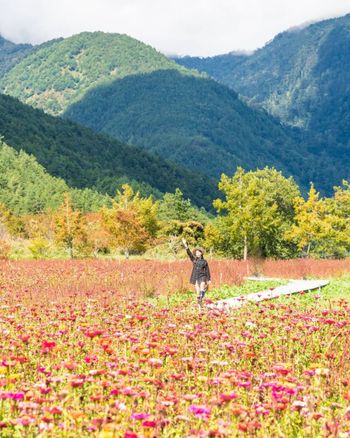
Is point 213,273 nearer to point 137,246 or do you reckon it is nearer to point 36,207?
point 137,246

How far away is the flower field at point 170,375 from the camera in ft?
12.6

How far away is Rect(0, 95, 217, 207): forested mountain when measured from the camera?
4793 inches

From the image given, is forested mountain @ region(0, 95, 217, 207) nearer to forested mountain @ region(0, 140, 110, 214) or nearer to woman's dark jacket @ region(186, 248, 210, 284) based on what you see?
forested mountain @ region(0, 140, 110, 214)

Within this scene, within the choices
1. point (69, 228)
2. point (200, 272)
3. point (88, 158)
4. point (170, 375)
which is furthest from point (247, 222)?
point (88, 158)

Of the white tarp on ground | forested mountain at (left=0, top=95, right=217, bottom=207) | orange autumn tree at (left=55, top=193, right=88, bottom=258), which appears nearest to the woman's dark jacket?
the white tarp on ground

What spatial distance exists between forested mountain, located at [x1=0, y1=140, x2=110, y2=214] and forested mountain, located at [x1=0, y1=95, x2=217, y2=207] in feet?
36.3

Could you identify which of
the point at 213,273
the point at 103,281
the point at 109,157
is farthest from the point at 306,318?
the point at 109,157

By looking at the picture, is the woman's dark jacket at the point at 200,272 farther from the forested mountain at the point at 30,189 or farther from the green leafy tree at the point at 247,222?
the forested mountain at the point at 30,189

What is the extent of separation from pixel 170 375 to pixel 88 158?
136m

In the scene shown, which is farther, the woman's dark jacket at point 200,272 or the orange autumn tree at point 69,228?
the orange autumn tree at point 69,228

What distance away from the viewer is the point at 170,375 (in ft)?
14.9

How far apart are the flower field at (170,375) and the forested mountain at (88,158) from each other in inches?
4145

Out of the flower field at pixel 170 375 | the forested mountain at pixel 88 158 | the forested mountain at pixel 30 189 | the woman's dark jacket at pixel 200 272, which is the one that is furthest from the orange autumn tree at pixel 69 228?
the forested mountain at pixel 88 158

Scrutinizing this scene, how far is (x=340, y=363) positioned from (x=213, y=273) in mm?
15269
